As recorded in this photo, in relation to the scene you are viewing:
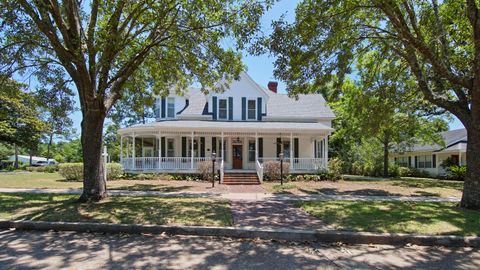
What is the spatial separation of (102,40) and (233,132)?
46.8ft

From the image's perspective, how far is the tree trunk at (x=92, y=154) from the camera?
33.6 feet

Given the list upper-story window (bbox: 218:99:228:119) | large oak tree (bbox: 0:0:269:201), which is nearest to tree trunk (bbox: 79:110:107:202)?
large oak tree (bbox: 0:0:269:201)

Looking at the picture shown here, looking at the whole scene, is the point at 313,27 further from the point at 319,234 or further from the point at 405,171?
the point at 405,171

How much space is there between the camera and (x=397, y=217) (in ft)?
28.3

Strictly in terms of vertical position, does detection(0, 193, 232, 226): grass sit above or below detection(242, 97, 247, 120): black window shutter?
below

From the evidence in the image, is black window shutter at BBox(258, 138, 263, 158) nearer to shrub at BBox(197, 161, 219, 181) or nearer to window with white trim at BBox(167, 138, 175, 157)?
shrub at BBox(197, 161, 219, 181)

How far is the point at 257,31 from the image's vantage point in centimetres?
1105

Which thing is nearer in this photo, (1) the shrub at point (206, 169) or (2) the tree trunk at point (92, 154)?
(2) the tree trunk at point (92, 154)

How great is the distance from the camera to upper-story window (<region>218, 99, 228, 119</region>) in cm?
2544

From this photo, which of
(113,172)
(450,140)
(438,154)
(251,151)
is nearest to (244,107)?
(251,151)

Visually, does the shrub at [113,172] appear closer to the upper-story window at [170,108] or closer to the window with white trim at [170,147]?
the window with white trim at [170,147]

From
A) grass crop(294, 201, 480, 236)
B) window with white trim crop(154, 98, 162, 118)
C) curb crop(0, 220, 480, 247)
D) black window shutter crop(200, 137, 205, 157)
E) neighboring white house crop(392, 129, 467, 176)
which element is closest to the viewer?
curb crop(0, 220, 480, 247)

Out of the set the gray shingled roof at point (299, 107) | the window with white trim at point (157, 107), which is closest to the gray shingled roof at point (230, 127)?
the gray shingled roof at point (299, 107)

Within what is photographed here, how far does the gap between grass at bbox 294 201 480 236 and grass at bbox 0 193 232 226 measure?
260 centimetres
